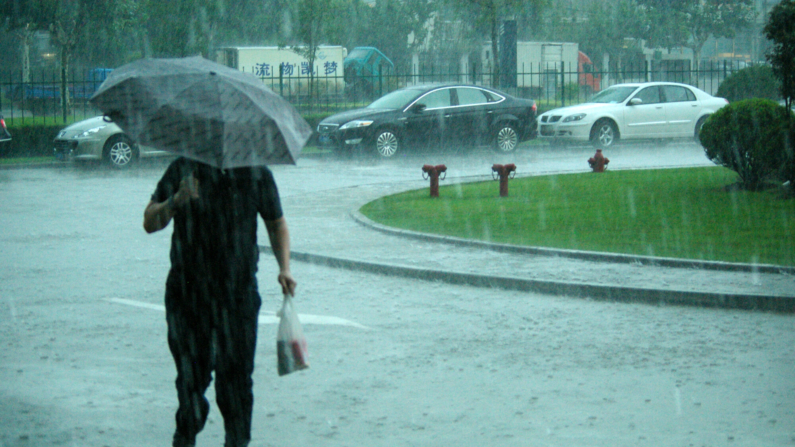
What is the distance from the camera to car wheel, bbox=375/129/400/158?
22.9m

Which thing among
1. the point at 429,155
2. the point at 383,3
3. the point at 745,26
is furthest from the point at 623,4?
the point at 429,155

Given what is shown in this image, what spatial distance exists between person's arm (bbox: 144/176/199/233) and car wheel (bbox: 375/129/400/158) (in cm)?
1854

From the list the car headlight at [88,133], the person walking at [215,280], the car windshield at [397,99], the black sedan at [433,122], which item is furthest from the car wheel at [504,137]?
the person walking at [215,280]

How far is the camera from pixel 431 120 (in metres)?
23.5

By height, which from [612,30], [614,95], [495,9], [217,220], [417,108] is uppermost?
[612,30]

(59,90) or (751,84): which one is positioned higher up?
(59,90)

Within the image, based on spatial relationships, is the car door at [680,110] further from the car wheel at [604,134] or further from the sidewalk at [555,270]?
the sidewalk at [555,270]

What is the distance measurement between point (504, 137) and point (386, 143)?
3251 mm

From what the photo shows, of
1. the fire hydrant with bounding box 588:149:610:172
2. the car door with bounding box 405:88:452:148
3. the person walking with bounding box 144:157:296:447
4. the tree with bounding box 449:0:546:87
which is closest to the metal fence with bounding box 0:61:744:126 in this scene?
the tree with bounding box 449:0:546:87

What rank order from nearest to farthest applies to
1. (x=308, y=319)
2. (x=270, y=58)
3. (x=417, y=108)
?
(x=308, y=319)
(x=417, y=108)
(x=270, y=58)

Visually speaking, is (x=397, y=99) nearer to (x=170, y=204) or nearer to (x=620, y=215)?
(x=620, y=215)

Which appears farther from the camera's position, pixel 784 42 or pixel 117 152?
pixel 117 152

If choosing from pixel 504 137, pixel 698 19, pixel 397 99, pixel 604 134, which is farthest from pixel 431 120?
pixel 698 19

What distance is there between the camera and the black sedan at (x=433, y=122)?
74.8ft
